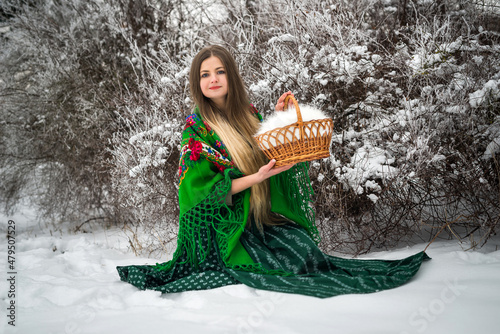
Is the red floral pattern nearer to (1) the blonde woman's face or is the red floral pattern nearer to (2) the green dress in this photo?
(2) the green dress

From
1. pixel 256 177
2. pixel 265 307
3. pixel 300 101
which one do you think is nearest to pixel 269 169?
pixel 256 177

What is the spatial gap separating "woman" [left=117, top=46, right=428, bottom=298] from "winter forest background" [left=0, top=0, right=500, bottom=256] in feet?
2.26

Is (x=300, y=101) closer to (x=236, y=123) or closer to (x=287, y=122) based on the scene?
(x=236, y=123)

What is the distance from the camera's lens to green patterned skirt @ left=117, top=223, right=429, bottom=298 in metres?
2.03

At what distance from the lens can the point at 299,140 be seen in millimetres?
1918

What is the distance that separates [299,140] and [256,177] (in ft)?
1.19

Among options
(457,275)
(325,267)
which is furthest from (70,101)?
(457,275)

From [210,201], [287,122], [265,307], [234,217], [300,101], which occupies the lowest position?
[265,307]

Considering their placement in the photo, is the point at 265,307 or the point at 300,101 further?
the point at 300,101

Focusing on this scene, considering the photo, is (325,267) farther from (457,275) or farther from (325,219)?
(325,219)

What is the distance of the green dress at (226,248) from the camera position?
2193 mm

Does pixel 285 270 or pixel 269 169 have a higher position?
pixel 269 169

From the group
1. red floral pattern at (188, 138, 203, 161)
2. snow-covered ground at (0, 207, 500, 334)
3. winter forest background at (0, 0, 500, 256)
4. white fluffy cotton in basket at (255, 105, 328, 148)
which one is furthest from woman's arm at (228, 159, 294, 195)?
winter forest background at (0, 0, 500, 256)

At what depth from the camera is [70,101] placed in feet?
16.0
